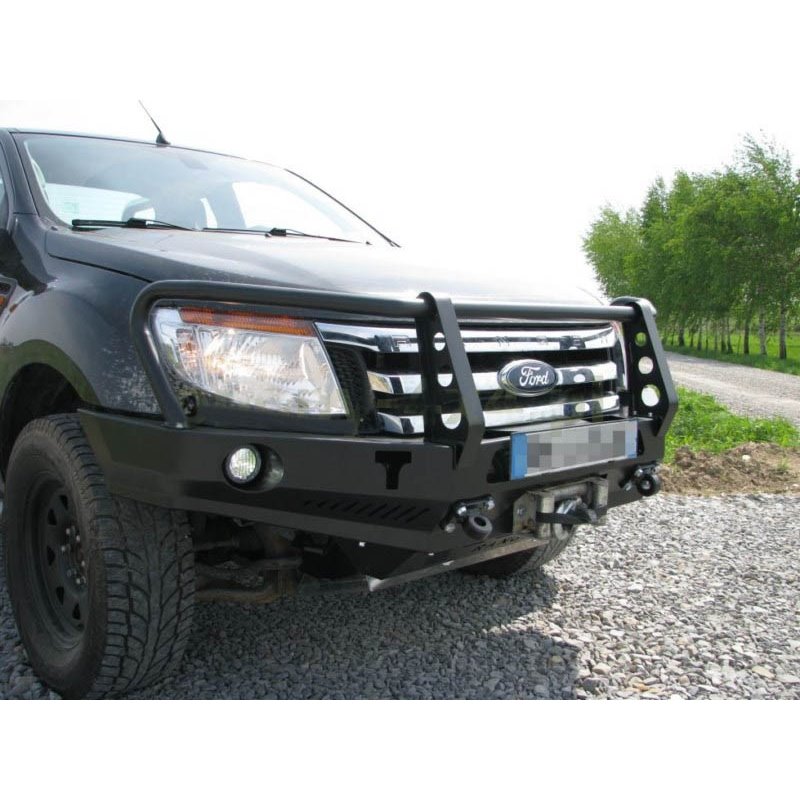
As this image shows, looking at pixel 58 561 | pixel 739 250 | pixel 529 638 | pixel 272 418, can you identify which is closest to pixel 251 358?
pixel 272 418

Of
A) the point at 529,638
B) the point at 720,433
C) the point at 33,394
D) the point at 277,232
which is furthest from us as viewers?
the point at 720,433

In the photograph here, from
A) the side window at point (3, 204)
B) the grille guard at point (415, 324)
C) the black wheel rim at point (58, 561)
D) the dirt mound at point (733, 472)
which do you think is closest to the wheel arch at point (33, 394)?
the black wheel rim at point (58, 561)

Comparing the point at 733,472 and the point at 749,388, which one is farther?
the point at 749,388

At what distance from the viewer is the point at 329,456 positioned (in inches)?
88.8

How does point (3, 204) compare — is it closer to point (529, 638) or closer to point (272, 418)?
point (272, 418)

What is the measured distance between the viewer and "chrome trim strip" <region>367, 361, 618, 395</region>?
234 cm

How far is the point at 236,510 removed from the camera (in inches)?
89.8

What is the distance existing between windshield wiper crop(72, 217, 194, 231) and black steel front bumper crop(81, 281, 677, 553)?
94 centimetres

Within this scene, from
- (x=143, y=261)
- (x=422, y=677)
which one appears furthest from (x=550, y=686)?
(x=143, y=261)

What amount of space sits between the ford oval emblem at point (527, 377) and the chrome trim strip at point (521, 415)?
7 centimetres

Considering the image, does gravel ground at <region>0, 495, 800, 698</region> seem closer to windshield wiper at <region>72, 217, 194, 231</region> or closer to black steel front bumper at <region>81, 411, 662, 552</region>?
black steel front bumper at <region>81, 411, 662, 552</region>

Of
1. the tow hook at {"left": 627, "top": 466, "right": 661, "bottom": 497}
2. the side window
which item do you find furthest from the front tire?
the tow hook at {"left": 627, "top": 466, "right": 661, "bottom": 497}

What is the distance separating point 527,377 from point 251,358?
0.90 m

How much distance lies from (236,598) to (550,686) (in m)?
1.16
